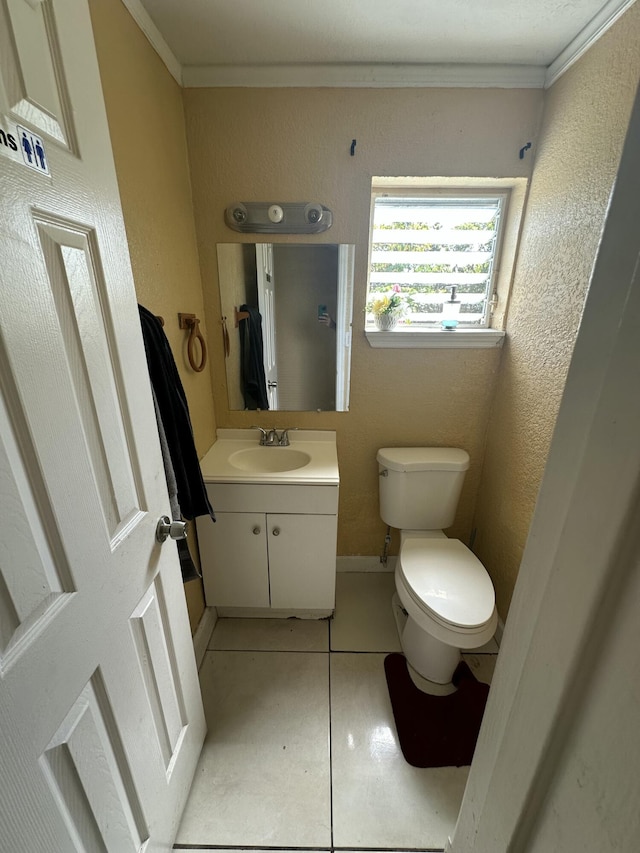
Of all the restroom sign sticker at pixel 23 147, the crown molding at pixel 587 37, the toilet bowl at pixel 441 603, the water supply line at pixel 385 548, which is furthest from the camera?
the water supply line at pixel 385 548

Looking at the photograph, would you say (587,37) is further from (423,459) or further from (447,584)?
(447,584)

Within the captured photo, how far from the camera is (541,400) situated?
132cm

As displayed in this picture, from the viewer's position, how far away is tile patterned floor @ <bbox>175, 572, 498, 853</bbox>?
3.42 feet

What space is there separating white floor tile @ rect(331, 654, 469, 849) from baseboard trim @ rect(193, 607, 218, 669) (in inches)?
23.3

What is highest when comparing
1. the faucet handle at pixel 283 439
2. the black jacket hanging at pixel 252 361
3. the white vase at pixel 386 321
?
the white vase at pixel 386 321

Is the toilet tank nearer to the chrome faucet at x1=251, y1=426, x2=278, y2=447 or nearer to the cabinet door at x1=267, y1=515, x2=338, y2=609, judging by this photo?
the cabinet door at x1=267, y1=515, x2=338, y2=609

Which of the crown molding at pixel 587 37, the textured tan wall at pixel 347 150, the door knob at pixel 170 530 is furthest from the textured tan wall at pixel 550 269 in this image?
the door knob at pixel 170 530

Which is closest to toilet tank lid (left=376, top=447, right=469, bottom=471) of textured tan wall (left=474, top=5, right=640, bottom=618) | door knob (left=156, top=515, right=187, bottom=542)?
textured tan wall (left=474, top=5, right=640, bottom=618)

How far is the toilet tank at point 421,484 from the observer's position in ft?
5.35

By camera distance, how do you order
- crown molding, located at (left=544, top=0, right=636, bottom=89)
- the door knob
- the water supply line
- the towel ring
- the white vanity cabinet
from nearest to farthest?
the door knob
crown molding, located at (left=544, top=0, right=636, bottom=89)
the towel ring
the white vanity cabinet
the water supply line

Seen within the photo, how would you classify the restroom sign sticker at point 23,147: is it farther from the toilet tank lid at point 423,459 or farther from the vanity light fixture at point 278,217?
the toilet tank lid at point 423,459

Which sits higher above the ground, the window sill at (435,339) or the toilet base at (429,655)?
the window sill at (435,339)

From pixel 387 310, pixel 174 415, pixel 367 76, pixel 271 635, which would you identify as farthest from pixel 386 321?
pixel 271 635

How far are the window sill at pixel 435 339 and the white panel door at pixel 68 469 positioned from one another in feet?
3.59
